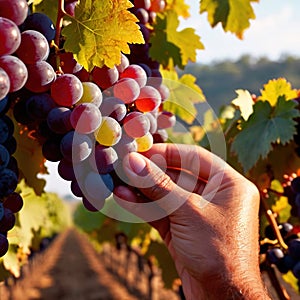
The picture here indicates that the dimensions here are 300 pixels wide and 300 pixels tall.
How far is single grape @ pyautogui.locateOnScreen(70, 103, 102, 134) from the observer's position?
116cm

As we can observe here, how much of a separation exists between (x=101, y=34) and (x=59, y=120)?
0.68 ft

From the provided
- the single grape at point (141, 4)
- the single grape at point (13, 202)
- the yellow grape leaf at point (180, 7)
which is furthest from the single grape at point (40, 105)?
the yellow grape leaf at point (180, 7)

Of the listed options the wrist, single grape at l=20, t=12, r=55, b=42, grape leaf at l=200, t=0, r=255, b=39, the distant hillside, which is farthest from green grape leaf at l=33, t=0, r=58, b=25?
the distant hillside

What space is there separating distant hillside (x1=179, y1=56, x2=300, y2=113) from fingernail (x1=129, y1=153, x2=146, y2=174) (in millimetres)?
68837

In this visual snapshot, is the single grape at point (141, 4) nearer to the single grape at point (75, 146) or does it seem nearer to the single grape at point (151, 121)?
the single grape at point (151, 121)

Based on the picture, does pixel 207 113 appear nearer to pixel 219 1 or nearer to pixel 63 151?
pixel 219 1

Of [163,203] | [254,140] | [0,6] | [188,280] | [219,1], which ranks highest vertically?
[0,6]

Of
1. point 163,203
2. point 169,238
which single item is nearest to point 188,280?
point 169,238

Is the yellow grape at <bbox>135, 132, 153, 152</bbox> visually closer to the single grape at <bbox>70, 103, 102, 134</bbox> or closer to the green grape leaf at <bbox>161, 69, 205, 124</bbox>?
the single grape at <bbox>70, 103, 102, 134</bbox>

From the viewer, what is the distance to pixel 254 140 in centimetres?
193

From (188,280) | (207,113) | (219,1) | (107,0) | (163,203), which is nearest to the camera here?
(107,0)

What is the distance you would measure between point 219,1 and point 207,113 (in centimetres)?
122

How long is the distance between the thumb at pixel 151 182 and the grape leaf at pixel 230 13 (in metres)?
0.79

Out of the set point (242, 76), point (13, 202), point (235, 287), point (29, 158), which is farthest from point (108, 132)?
point (242, 76)
